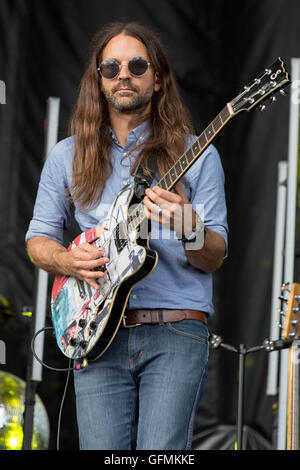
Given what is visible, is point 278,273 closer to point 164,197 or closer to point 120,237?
point 120,237

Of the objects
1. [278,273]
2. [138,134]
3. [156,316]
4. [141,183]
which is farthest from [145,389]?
[278,273]

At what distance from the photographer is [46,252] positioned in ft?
9.47

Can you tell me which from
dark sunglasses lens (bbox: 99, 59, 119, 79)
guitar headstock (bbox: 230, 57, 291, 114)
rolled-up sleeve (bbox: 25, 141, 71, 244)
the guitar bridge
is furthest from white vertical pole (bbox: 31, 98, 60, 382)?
guitar headstock (bbox: 230, 57, 291, 114)

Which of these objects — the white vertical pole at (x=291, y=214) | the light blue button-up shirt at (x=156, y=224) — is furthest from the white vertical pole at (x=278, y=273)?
the light blue button-up shirt at (x=156, y=224)

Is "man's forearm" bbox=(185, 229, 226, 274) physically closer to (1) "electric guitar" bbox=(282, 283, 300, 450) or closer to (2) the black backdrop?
(1) "electric guitar" bbox=(282, 283, 300, 450)

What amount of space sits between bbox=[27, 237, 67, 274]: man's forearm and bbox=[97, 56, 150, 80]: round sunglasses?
618 millimetres

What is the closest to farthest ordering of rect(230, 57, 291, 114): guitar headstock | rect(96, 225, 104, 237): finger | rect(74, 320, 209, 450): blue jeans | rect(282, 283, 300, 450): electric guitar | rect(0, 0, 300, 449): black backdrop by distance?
rect(230, 57, 291, 114): guitar headstock, rect(74, 320, 209, 450): blue jeans, rect(96, 225, 104, 237): finger, rect(282, 283, 300, 450): electric guitar, rect(0, 0, 300, 449): black backdrop

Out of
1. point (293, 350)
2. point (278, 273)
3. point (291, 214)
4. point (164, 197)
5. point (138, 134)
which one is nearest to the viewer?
point (164, 197)

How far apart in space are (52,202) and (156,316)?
2.10 ft

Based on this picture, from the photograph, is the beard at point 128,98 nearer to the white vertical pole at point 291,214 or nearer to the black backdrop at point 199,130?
the white vertical pole at point 291,214

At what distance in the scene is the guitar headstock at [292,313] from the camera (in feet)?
11.6

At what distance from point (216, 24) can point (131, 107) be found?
7.53 feet

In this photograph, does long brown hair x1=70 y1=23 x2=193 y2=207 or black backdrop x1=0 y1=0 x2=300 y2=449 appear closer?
long brown hair x1=70 y1=23 x2=193 y2=207

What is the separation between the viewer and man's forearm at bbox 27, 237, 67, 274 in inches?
113
